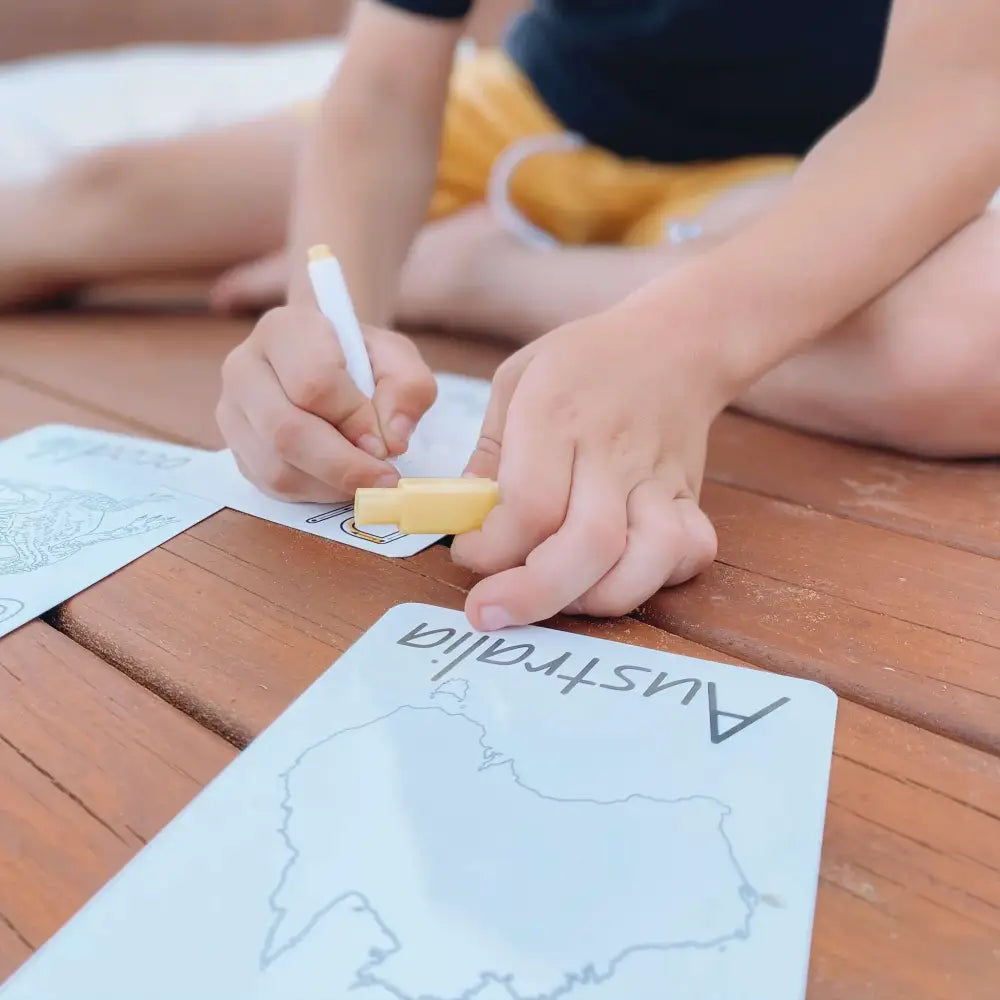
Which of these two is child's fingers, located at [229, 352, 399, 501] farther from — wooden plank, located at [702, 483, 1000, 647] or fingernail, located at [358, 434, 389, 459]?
wooden plank, located at [702, 483, 1000, 647]

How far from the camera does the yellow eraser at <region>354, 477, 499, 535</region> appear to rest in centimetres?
36

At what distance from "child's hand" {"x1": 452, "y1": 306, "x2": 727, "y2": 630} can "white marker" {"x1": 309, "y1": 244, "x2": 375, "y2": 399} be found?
2.7 inches

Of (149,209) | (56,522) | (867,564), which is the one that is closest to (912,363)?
(867,564)

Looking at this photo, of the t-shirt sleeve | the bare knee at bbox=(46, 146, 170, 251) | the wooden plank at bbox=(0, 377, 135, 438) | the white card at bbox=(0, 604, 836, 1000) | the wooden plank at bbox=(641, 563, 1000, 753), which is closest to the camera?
the white card at bbox=(0, 604, 836, 1000)

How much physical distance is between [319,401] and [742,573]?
0.21 m

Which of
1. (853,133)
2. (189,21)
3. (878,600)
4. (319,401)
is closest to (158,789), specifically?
(319,401)

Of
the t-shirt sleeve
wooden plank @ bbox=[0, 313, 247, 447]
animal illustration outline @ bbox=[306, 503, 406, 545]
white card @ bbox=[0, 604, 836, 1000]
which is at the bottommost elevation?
wooden plank @ bbox=[0, 313, 247, 447]

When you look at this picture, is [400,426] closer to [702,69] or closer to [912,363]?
[912,363]

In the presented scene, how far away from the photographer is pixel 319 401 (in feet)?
1.36

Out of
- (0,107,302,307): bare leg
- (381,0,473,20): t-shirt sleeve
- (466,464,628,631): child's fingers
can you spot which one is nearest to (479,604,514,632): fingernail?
(466,464,628,631): child's fingers

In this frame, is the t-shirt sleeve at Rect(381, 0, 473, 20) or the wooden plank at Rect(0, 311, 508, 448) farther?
the t-shirt sleeve at Rect(381, 0, 473, 20)

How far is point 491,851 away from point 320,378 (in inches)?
9.1

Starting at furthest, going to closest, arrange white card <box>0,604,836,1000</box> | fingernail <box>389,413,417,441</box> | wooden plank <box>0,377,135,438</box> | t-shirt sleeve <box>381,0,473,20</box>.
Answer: t-shirt sleeve <box>381,0,473,20</box> → wooden plank <box>0,377,135,438</box> → fingernail <box>389,413,417,441</box> → white card <box>0,604,836,1000</box>

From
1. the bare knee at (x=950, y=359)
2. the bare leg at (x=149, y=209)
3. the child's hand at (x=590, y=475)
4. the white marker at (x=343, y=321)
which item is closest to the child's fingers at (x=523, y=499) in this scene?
the child's hand at (x=590, y=475)
